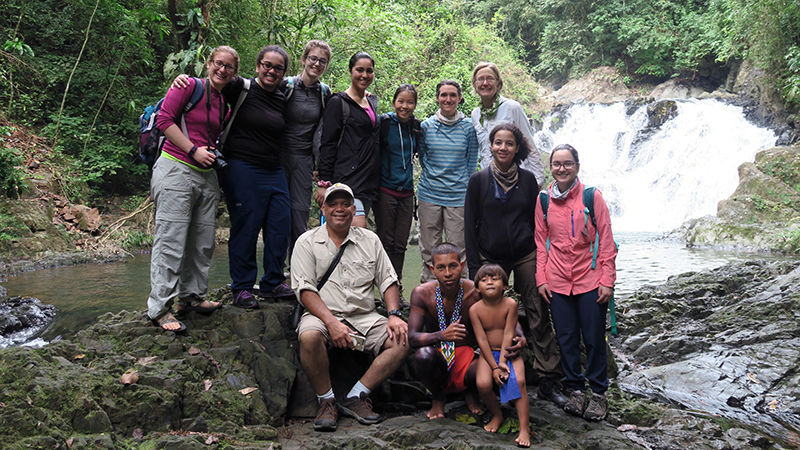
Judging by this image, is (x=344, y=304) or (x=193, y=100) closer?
(x=344, y=304)

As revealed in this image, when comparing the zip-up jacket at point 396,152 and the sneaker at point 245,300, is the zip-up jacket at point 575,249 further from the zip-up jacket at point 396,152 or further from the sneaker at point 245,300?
the sneaker at point 245,300

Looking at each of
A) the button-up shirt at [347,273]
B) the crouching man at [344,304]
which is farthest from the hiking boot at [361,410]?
the button-up shirt at [347,273]

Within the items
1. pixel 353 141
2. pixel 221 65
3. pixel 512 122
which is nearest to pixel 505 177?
pixel 512 122

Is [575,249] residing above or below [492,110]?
below

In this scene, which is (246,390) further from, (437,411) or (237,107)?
(237,107)

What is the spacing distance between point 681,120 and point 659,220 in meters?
4.79

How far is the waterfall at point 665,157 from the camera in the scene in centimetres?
1817

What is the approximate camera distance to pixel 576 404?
11.4 ft

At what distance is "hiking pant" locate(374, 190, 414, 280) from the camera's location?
4.24m

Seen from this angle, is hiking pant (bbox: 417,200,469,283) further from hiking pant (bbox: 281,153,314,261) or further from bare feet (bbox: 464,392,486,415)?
bare feet (bbox: 464,392,486,415)

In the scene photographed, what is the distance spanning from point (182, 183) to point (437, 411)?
7.50 feet

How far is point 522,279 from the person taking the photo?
151 inches

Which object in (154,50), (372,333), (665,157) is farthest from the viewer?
(665,157)

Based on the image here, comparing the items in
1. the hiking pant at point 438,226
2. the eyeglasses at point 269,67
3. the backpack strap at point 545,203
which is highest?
the eyeglasses at point 269,67
